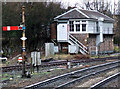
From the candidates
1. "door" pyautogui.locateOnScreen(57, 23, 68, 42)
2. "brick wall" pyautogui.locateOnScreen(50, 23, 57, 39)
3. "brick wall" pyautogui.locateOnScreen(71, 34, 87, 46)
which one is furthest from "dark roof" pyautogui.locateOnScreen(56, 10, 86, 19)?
"brick wall" pyautogui.locateOnScreen(71, 34, 87, 46)

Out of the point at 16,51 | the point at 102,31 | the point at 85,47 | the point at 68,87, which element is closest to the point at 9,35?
the point at 16,51

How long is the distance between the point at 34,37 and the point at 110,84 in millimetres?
21397

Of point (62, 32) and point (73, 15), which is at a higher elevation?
point (73, 15)

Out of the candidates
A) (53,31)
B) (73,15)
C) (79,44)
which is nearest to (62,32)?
(53,31)

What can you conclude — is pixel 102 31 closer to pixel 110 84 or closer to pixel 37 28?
pixel 37 28

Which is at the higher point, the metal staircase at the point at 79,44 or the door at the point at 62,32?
the door at the point at 62,32

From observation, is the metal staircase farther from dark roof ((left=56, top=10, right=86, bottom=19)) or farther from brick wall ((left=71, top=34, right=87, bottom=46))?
dark roof ((left=56, top=10, right=86, bottom=19))

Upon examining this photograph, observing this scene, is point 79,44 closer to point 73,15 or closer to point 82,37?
point 82,37

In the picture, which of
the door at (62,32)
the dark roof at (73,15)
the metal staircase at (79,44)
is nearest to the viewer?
the metal staircase at (79,44)

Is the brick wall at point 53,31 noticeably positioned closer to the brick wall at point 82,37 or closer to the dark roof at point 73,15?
the dark roof at point 73,15

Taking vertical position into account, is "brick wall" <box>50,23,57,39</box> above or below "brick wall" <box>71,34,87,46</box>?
above

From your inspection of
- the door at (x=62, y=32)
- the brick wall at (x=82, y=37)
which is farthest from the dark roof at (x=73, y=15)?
the brick wall at (x=82, y=37)

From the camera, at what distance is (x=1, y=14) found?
27234mm

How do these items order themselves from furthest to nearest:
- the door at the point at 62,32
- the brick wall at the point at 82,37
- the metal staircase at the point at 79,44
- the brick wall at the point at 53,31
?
1. the brick wall at the point at 53,31
2. the brick wall at the point at 82,37
3. the door at the point at 62,32
4. the metal staircase at the point at 79,44
